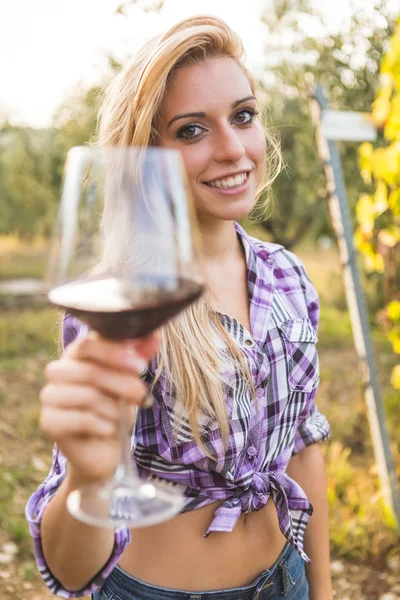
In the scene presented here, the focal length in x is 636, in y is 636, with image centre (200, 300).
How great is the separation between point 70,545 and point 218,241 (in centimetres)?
98

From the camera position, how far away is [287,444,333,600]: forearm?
186cm

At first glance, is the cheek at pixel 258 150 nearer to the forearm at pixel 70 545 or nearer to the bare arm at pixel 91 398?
the bare arm at pixel 91 398

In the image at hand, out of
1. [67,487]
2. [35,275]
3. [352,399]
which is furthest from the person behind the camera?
[35,275]

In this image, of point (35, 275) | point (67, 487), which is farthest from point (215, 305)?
point (35, 275)

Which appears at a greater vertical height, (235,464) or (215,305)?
(215,305)

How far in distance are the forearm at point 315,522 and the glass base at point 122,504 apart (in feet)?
3.27

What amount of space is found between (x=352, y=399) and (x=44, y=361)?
12.4 ft

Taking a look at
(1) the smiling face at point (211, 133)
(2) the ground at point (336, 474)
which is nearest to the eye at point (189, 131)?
(1) the smiling face at point (211, 133)

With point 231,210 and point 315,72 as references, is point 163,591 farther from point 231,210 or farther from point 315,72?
point 315,72

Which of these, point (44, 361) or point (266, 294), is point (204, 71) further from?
point (44, 361)

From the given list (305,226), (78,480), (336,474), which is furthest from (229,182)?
(305,226)

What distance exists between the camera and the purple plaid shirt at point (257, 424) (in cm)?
150

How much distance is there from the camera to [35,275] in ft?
42.7

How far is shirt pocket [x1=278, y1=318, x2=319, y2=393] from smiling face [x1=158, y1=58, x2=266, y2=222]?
0.38m
